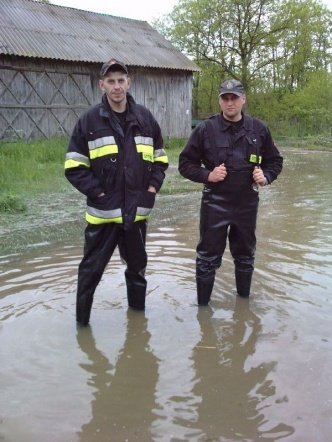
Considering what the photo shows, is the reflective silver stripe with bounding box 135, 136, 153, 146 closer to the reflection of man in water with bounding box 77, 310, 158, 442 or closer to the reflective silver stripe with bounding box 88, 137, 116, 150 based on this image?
the reflective silver stripe with bounding box 88, 137, 116, 150

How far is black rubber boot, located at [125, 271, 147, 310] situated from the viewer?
163 inches

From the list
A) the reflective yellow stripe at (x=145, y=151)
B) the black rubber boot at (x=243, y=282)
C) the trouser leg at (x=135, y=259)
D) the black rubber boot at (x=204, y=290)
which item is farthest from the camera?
the black rubber boot at (x=243, y=282)

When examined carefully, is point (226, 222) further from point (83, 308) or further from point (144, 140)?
point (83, 308)

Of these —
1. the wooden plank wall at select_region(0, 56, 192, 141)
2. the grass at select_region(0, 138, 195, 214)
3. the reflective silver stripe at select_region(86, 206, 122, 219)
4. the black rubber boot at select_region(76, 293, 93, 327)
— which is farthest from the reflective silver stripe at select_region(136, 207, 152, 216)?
the wooden plank wall at select_region(0, 56, 192, 141)

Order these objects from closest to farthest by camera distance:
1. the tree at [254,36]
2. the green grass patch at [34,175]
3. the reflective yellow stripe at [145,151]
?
the reflective yellow stripe at [145,151] < the green grass patch at [34,175] < the tree at [254,36]

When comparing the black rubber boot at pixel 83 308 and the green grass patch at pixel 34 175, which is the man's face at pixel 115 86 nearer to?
the black rubber boot at pixel 83 308

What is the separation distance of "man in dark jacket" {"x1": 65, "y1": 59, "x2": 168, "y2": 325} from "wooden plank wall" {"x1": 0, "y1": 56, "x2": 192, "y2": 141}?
42.2 feet

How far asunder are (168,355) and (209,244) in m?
1.07

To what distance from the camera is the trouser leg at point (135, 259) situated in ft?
12.7

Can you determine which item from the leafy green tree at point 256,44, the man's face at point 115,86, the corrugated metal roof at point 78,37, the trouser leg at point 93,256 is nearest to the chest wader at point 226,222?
the trouser leg at point 93,256

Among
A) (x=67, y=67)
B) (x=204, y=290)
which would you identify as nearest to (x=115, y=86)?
(x=204, y=290)

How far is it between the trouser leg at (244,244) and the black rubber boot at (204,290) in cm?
31

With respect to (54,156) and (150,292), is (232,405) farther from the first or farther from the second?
(54,156)

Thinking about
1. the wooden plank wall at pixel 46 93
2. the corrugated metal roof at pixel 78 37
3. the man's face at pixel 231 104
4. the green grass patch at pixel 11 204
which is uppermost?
the corrugated metal roof at pixel 78 37
